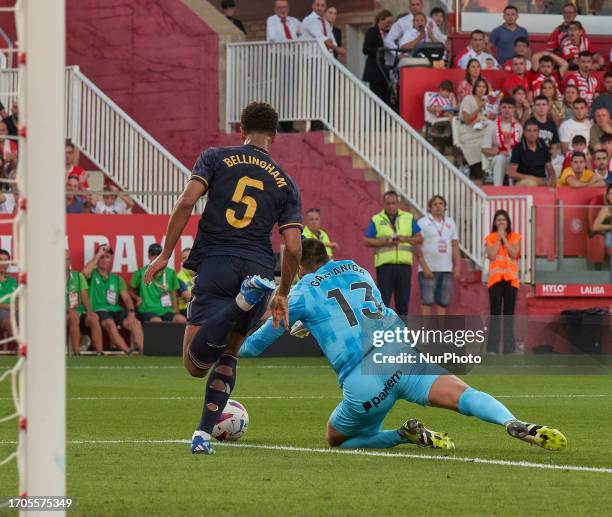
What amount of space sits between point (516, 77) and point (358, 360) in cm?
1702

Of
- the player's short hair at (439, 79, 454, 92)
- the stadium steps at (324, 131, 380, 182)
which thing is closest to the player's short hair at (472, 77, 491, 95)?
the player's short hair at (439, 79, 454, 92)

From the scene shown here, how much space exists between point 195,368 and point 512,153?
50.6 ft

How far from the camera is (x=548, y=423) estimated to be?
1208 centimetres

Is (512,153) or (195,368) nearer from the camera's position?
(195,368)

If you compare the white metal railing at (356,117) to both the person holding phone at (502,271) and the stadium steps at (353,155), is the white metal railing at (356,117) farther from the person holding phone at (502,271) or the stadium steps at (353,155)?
the person holding phone at (502,271)

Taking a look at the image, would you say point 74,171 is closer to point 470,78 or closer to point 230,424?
point 470,78

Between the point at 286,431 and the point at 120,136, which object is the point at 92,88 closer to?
the point at 120,136

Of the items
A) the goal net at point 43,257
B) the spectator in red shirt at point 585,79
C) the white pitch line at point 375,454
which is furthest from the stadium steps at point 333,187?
the goal net at point 43,257

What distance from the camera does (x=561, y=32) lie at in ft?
91.1

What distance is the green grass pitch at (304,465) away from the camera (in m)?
7.03

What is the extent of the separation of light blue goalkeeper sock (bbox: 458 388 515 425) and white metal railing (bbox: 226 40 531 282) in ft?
46.6

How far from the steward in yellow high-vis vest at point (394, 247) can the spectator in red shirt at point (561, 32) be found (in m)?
6.72

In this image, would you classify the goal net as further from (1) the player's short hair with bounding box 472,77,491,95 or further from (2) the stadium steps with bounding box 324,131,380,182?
(2) the stadium steps with bounding box 324,131,380,182

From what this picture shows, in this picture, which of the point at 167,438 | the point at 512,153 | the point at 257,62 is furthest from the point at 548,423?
the point at 257,62
